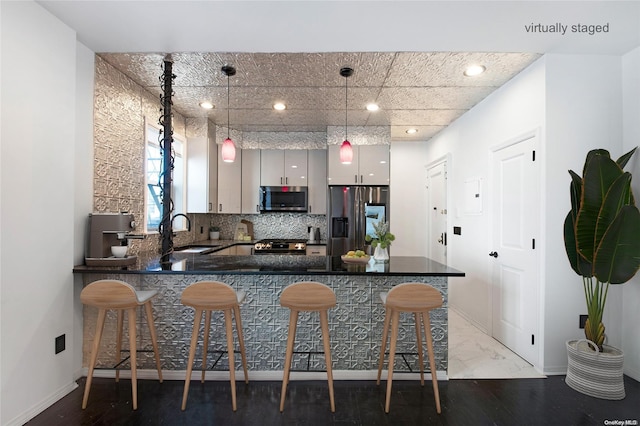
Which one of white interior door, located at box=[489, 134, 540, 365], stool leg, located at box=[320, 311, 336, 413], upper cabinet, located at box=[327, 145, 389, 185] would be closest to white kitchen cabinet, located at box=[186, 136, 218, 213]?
upper cabinet, located at box=[327, 145, 389, 185]

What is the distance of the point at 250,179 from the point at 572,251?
172 inches

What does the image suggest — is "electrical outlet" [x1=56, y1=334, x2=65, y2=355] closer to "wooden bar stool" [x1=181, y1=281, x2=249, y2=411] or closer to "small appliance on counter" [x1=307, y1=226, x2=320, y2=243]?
"wooden bar stool" [x1=181, y1=281, x2=249, y2=411]

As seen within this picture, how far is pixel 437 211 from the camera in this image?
5234 millimetres

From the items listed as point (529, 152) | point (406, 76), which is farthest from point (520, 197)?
point (406, 76)

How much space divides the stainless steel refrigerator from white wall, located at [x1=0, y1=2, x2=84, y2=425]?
10.8 ft

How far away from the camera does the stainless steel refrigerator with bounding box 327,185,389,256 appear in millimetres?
4855

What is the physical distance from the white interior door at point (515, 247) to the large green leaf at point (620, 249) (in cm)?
52

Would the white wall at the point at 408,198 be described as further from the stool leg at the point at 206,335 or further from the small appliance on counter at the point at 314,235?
the stool leg at the point at 206,335

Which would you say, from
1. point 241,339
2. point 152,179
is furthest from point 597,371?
point 152,179

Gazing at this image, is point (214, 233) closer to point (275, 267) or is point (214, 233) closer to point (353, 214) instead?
point (353, 214)

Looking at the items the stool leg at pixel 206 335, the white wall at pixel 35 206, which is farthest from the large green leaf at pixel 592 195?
the white wall at pixel 35 206

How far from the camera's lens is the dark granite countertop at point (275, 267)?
2.42 metres

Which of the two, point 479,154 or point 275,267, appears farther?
point 479,154

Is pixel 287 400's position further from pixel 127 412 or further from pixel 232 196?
pixel 232 196
